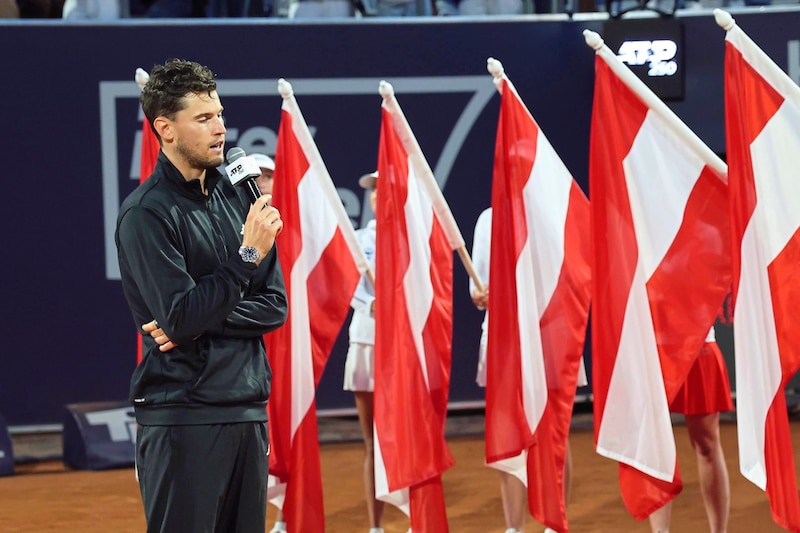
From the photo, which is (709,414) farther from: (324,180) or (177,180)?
(177,180)

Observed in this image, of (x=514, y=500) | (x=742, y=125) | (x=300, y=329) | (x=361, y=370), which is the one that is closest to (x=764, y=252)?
(x=742, y=125)

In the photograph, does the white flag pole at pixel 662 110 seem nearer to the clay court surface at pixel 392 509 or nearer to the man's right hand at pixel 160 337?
the man's right hand at pixel 160 337

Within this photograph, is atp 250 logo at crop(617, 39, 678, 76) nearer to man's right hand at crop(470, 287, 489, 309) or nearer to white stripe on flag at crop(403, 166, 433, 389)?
man's right hand at crop(470, 287, 489, 309)

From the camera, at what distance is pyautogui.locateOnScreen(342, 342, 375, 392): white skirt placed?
245 inches

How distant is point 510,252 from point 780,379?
1.37m

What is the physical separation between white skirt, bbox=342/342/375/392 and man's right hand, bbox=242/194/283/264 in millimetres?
3122

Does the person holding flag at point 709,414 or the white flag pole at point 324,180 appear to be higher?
the white flag pole at point 324,180

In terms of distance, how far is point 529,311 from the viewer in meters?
4.83

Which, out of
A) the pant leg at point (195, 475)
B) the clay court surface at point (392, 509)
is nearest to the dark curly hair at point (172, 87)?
the pant leg at point (195, 475)

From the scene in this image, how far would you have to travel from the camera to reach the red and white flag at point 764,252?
387 cm

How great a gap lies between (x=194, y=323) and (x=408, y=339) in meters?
2.18

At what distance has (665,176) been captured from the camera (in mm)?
4402

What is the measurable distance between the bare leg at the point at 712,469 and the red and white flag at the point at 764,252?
53.1 inches

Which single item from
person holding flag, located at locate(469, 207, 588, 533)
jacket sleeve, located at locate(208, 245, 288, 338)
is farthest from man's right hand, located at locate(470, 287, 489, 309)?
jacket sleeve, located at locate(208, 245, 288, 338)
